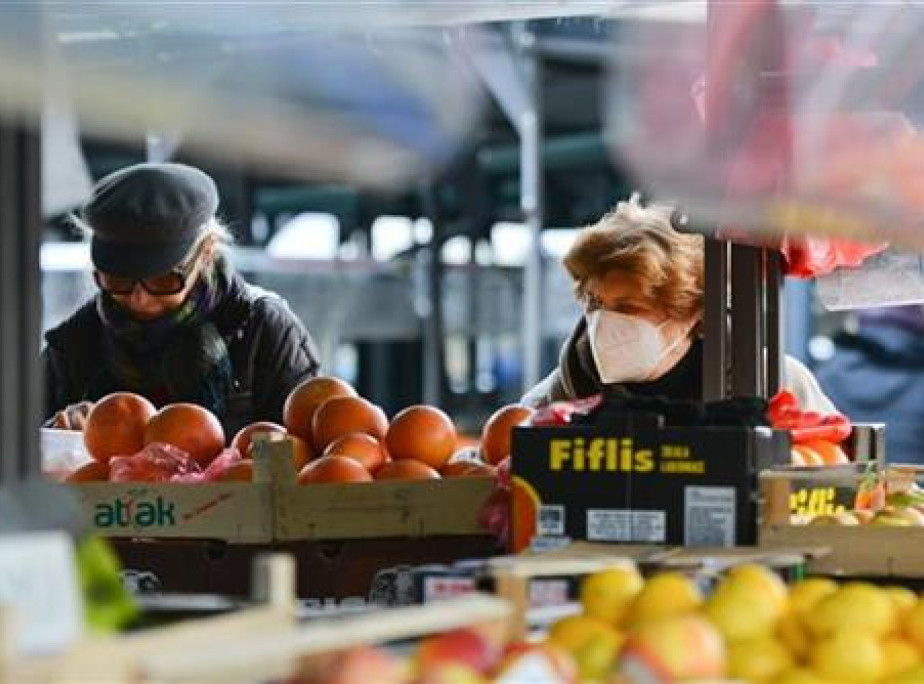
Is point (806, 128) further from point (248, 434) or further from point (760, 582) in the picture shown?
point (760, 582)

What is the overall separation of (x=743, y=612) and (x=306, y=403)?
198 cm

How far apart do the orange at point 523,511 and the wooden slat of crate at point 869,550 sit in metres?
0.39

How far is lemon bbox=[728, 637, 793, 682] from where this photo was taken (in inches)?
81.0

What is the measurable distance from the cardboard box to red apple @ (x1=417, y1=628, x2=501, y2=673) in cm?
91

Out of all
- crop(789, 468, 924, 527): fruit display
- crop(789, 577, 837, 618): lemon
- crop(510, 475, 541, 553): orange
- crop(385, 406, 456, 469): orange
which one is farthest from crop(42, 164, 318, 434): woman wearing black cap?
crop(789, 577, 837, 618): lemon

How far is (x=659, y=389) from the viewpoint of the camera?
4293 mm

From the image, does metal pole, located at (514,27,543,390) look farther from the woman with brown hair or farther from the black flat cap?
the woman with brown hair

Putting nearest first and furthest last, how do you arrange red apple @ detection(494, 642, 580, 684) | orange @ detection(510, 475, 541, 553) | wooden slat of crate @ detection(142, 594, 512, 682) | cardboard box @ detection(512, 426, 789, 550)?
wooden slat of crate @ detection(142, 594, 512, 682), red apple @ detection(494, 642, 580, 684), cardboard box @ detection(512, 426, 789, 550), orange @ detection(510, 475, 541, 553)

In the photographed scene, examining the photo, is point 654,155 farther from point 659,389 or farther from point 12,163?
point 12,163

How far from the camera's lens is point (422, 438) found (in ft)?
12.5

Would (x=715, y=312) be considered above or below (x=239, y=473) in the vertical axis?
above

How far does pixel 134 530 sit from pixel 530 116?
5.64 m

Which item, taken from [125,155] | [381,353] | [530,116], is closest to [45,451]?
[530,116]

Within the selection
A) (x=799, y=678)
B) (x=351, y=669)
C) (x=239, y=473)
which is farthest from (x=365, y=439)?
(x=351, y=669)
